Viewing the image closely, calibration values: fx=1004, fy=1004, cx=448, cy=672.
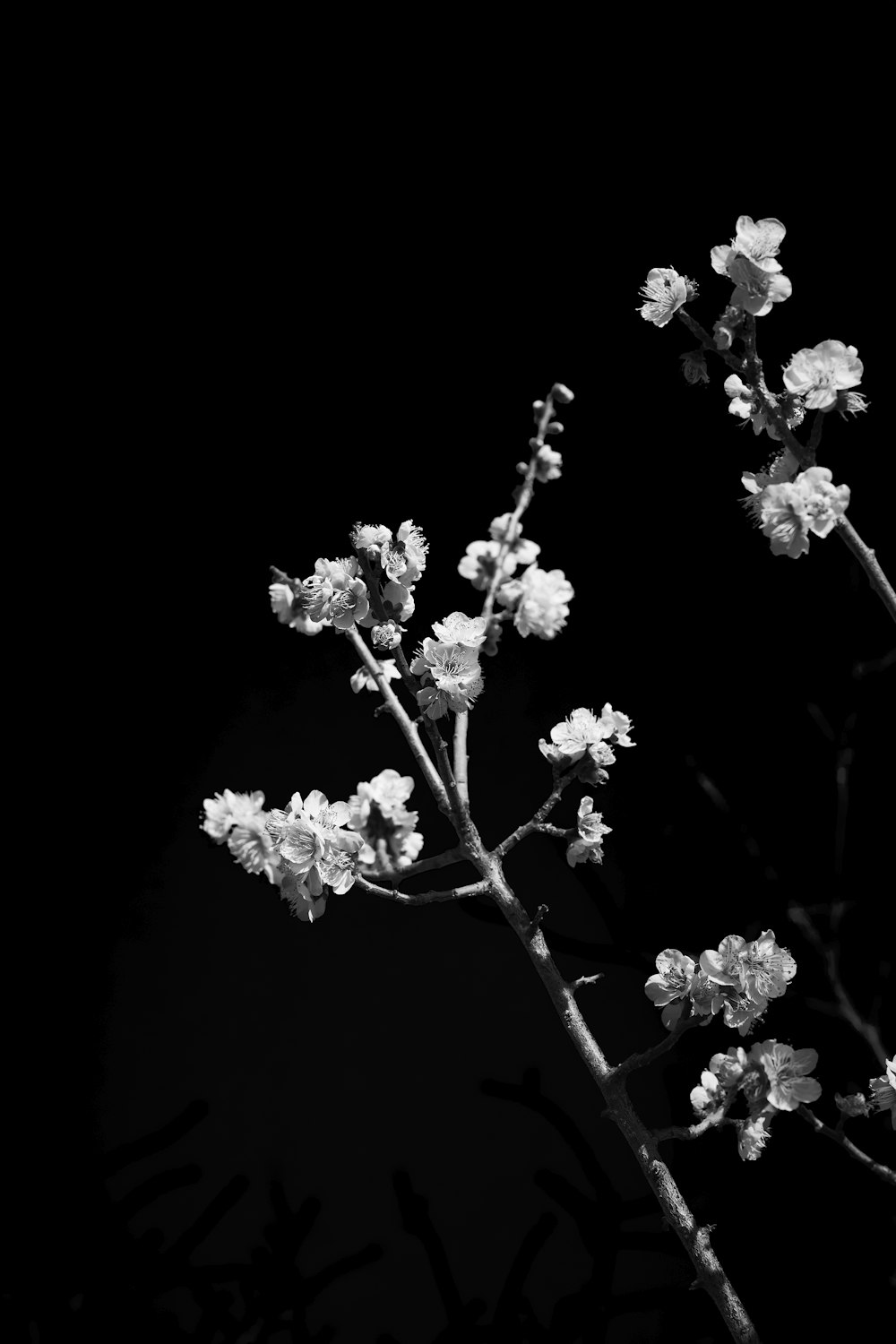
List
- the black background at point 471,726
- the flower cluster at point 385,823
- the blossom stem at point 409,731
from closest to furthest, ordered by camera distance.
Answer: the flower cluster at point 385,823 → the blossom stem at point 409,731 → the black background at point 471,726

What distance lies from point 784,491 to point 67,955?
873mm

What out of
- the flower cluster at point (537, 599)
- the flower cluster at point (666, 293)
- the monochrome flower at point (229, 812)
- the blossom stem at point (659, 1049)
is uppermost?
the flower cluster at point (666, 293)

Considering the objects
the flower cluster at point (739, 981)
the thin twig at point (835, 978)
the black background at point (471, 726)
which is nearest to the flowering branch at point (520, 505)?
the flower cluster at point (739, 981)

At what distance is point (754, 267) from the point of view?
69cm

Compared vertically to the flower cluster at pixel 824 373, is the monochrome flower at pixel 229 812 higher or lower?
lower

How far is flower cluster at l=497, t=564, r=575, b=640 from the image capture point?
2.23 ft

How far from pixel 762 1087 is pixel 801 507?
0.41 metres

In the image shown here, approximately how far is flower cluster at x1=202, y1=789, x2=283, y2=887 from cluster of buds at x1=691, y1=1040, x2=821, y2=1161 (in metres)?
0.35

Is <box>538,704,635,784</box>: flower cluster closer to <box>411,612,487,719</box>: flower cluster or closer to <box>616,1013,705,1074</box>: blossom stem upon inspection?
<box>411,612,487,719</box>: flower cluster

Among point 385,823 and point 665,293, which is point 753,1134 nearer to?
point 385,823

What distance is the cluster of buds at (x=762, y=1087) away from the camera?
2.32ft

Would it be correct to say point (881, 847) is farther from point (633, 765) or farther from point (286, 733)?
point (286, 733)

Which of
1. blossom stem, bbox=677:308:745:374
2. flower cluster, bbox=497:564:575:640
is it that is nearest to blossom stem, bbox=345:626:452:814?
flower cluster, bbox=497:564:575:640

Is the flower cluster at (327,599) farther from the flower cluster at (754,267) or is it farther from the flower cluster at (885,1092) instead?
the flower cluster at (885,1092)
